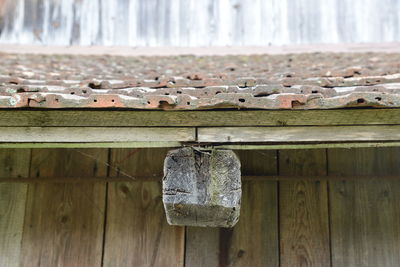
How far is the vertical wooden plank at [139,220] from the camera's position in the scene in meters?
2.26

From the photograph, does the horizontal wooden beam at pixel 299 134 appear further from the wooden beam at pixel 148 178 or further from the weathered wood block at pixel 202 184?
the wooden beam at pixel 148 178

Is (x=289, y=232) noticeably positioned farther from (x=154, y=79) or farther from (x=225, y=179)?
(x=154, y=79)

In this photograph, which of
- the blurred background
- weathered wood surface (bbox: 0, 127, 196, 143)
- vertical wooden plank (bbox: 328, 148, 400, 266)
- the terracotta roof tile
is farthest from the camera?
the blurred background

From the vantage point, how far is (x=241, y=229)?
7.48ft

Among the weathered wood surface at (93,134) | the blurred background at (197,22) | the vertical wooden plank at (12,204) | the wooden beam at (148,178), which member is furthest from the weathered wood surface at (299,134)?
the blurred background at (197,22)

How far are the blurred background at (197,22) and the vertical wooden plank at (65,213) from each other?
151cm

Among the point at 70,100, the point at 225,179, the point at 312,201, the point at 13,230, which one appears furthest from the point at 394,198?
the point at 13,230

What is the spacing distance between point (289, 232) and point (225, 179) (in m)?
0.61

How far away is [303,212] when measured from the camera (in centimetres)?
229

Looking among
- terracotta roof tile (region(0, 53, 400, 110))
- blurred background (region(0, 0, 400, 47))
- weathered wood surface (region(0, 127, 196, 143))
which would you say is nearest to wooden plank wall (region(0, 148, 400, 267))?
terracotta roof tile (region(0, 53, 400, 110))

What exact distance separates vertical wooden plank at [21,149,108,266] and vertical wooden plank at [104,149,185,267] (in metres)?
0.06

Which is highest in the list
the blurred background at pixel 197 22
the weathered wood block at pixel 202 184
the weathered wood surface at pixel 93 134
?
the blurred background at pixel 197 22

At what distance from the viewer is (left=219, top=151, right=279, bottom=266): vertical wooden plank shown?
224 centimetres

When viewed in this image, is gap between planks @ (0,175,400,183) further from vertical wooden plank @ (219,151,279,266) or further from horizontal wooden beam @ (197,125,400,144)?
horizontal wooden beam @ (197,125,400,144)
